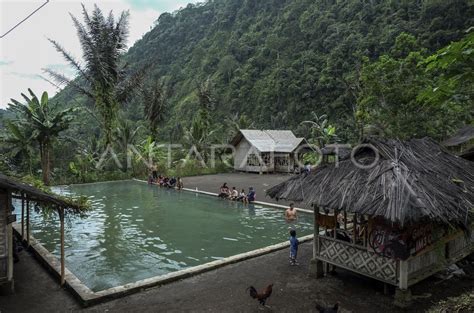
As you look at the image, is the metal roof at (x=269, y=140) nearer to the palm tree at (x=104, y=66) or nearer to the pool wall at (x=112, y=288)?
the palm tree at (x=104, y=66)

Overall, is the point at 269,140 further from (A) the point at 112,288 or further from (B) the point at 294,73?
(A) the point at 112,288

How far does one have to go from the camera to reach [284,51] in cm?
6188

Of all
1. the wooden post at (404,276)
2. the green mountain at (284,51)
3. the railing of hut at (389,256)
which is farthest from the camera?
the green mountain at (284,51)

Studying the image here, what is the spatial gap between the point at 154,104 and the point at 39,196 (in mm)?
27527

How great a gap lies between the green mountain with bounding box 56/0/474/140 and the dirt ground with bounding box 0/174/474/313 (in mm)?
23037

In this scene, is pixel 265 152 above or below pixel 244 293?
above

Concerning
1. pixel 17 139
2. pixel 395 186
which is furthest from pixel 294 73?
pixel 395 186

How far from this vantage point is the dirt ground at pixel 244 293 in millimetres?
6953

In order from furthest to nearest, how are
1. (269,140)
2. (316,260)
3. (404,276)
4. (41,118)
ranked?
(269,140)
(41,118)
(316,260)
(404,276)

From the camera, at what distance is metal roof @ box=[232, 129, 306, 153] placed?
30.9 m

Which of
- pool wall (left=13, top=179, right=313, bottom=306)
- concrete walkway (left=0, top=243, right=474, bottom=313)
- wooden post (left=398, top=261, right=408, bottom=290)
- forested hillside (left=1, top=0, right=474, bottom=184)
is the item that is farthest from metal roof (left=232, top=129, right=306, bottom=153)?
wooden post (left=398, top=261, right=408, bottom=290)

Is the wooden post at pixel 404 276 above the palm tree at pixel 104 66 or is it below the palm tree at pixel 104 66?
below

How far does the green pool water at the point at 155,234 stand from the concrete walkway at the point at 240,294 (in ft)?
4.61

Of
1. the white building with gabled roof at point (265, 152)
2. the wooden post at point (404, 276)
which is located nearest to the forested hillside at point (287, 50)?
the white building with gabled roof at point (265, 152)
